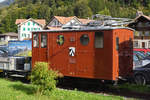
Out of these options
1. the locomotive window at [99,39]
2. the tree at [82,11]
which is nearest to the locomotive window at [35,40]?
the locomotive window at [99,39]

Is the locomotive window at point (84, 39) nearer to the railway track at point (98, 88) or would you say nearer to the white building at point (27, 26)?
the railway track at point (98, 88)

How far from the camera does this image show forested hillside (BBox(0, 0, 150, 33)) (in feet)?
340

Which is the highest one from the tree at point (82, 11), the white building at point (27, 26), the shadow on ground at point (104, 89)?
the tree at point (82, 11)

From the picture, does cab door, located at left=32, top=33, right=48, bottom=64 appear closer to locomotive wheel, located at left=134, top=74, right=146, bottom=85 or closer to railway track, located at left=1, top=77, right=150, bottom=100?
railway track, located at left=1, top=77, right=150, bottom=100

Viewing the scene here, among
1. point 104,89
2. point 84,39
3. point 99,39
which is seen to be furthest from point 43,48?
point 104,89

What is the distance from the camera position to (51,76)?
8617mm

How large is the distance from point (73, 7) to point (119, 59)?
107 meters

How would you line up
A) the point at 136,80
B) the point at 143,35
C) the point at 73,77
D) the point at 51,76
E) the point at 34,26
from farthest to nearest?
1. the point at 34,26
2. the point at 143,35
3. the point at 136,80
4. the point at 73,77
5. the point at 51,76

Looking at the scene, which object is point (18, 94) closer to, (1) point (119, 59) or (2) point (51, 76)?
(2) point (51, 76)

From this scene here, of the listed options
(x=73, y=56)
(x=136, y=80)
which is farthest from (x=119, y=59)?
(x=136, y=80)

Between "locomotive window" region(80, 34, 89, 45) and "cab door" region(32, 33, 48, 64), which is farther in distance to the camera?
"cab door" region(32, 33, 48, 64)

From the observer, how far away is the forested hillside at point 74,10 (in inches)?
4078

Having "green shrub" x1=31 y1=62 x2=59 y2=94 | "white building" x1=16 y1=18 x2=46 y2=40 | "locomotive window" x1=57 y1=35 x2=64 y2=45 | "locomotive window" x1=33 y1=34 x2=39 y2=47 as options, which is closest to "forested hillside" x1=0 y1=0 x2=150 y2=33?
"white building" x1=16 y1=18 x2=46 y2=40

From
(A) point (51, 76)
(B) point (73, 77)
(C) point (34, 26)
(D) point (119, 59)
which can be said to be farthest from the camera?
(C) point (34, 26)
